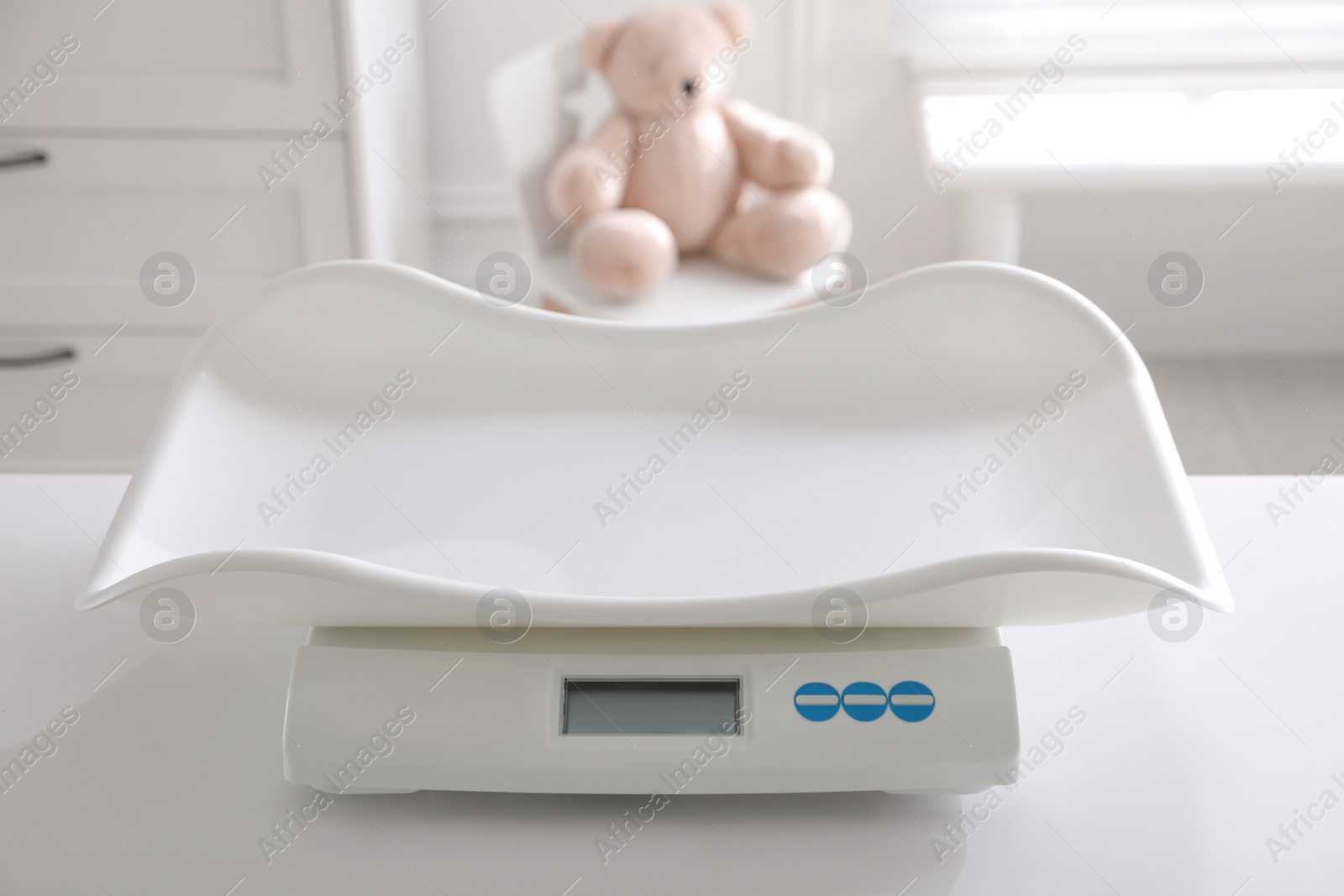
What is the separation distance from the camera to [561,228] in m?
1.80

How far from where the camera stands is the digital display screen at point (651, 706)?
0.58m

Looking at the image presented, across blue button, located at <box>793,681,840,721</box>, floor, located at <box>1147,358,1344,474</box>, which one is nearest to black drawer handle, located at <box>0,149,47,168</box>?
blue button, located at <box>793,681,840,721</box>

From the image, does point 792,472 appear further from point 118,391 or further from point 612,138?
point 118,391

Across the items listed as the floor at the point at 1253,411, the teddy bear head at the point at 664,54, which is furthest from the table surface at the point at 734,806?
the floor at the point at 1253,411

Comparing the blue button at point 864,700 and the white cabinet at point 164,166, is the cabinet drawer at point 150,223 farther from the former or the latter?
the blue button at point 864,700

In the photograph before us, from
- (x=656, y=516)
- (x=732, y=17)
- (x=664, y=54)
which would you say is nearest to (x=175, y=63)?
(x=664, y=54)

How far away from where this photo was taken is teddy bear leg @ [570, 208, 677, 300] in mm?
1640

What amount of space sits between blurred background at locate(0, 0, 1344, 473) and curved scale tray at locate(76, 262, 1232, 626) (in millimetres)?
1022

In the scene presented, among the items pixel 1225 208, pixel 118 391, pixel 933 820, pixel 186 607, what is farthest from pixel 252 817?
pixel 1225 208

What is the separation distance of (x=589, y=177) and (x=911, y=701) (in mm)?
1276

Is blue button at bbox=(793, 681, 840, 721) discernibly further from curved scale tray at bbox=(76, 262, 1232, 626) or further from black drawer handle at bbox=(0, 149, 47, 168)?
black drawer handle at bbox=(0, 149, 47, 168)

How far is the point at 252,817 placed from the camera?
1.95 feet

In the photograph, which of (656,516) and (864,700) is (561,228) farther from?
(864,700)

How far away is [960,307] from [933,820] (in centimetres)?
37
